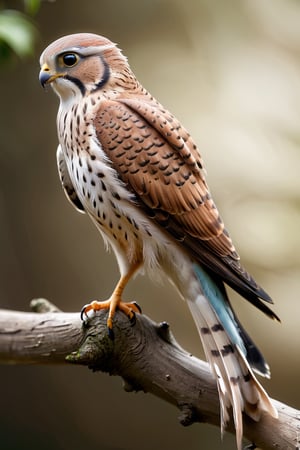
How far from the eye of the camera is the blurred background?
4.29 meters

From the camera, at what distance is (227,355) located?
2186 millimetres

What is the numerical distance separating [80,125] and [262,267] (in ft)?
6.99

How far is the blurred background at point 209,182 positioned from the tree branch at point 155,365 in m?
1.99

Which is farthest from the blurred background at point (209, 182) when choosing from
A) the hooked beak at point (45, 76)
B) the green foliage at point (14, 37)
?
the hooked beak at point (45, 76)

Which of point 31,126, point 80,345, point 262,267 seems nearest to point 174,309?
point 262,267

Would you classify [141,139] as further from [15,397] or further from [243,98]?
[15,397]

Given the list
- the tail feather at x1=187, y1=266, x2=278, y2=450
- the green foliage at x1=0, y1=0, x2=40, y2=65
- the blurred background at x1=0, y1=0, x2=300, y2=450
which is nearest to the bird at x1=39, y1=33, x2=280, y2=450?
the tail feather at x1=187, y1=266, x2=278, y2=450

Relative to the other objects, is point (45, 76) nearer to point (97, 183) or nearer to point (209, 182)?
point (97, 183)

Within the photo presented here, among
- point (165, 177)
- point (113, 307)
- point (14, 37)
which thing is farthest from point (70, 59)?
point (113, 307)

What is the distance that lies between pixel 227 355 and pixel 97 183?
23.4 inches

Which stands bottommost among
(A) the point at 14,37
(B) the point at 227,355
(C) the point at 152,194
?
(B) the point at 227,355

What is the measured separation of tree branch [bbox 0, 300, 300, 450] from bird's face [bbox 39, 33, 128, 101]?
673mm

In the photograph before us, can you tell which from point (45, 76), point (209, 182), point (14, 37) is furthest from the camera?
point (209, 182)

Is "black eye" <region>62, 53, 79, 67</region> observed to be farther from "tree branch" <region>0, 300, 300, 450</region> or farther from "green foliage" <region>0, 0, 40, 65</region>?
"tree branch" <region>0, 300, 300, 450</region>
